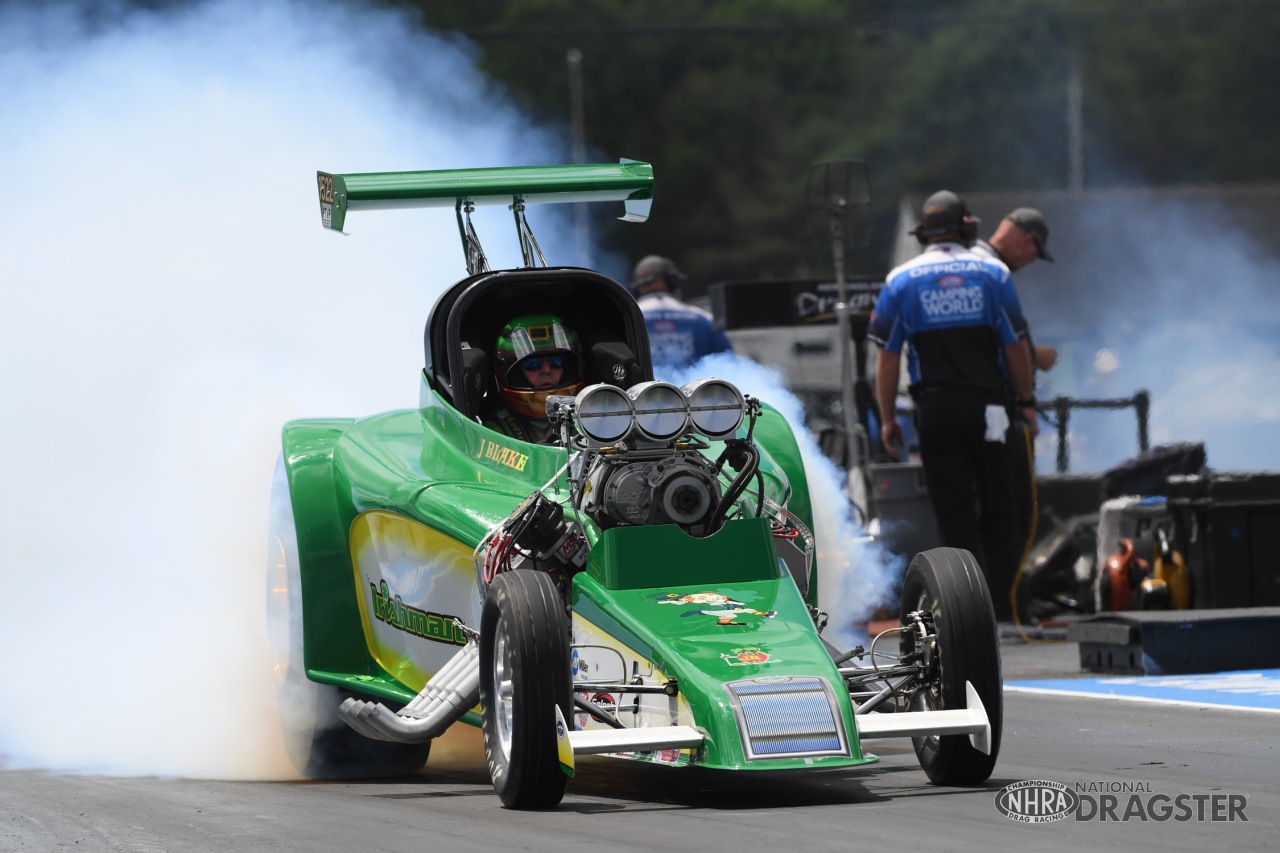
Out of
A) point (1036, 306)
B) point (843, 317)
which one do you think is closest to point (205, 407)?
point (843, 317)

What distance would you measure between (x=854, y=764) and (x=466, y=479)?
2195 mm

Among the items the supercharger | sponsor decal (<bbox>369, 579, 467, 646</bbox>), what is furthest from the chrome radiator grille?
sponsor decal (<bbox>369, 579, 467, 646</bbox>)

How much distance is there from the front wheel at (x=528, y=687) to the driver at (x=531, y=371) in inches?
78.8

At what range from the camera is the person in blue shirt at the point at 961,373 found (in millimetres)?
11008

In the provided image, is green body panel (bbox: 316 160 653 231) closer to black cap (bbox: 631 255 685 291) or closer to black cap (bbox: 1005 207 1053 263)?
black cap (bbox: 1005 207 1053 263)

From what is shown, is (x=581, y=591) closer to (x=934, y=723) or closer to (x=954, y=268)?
(x=934, y=723)

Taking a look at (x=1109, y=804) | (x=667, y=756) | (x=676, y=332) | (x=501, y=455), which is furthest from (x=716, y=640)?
(x=676, y=332)

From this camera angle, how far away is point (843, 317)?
1427 cm

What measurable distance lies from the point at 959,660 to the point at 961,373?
509 cm

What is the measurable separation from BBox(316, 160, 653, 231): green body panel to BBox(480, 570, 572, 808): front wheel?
2921 millimetres

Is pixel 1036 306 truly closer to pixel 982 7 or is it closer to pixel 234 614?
pixel 234 614

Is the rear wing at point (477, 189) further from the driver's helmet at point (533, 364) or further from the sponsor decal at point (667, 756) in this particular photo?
the sponsor decal at point (667, 756)

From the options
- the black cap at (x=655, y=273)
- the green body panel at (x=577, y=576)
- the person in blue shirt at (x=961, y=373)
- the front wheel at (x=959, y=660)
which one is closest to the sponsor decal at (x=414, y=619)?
the green body panel at (x=577, y=576)

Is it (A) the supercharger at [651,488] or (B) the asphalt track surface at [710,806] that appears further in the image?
(A) the supercharger at [651,488]
